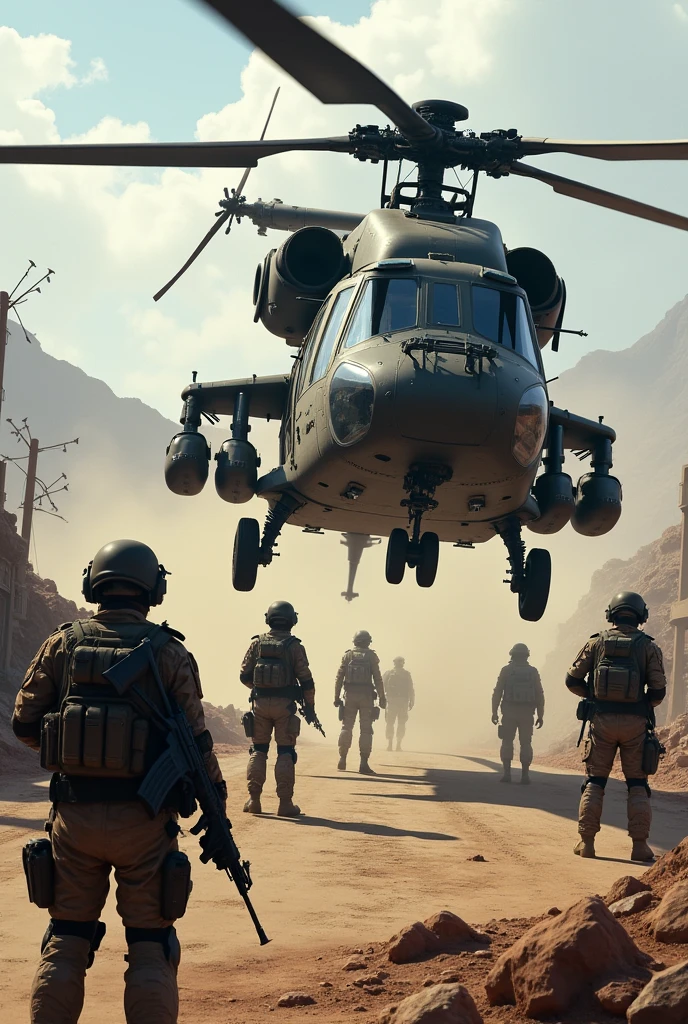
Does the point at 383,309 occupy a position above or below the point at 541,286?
below

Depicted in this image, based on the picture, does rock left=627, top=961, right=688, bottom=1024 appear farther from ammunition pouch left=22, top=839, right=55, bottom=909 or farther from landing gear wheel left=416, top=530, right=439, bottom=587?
landing gear wheel left=416, top=530, right=439, bottom=587

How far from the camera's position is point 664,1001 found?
3422 mm

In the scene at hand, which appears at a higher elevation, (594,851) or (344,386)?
(344,386)

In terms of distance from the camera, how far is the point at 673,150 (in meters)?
8.87

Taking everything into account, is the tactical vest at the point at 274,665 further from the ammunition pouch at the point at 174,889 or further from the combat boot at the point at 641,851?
the ammunition pouch at the point at 174,889

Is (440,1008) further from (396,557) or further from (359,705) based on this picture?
(359,705)

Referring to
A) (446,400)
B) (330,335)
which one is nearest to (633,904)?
(446,400)

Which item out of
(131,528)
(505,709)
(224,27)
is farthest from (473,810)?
(131,528)

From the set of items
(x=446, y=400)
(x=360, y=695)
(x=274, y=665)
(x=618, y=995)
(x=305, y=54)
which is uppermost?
(x=305, y=54)

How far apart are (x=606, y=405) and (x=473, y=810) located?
13983 centimetres

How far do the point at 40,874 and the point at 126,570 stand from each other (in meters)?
1.14

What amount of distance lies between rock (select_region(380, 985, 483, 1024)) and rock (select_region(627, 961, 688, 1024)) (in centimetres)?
49

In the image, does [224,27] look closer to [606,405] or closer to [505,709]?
[505,709]

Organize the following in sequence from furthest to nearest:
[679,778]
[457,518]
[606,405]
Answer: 1. [606,405]
2. [679,778]
3. [457,518]
